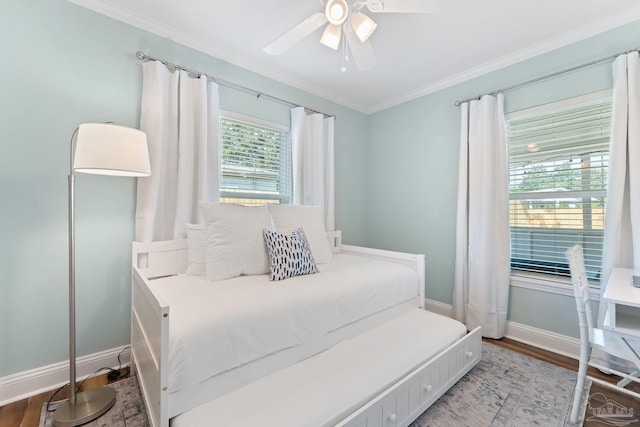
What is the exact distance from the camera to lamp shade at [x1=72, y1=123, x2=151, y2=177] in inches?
54.8

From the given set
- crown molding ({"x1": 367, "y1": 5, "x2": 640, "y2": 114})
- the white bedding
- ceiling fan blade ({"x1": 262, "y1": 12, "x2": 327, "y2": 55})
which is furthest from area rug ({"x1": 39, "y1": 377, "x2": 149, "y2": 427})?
crown molding ({"x1": 367, "y1": 5, "x2": 640, "y2": 114})

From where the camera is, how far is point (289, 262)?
190 centimetres

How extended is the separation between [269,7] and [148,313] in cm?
199

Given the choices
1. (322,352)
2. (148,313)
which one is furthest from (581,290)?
(148,313)

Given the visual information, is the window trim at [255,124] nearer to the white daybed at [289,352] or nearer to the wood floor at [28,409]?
the white daybed at [289,352]

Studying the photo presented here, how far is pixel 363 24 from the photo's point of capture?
1501 millimetres

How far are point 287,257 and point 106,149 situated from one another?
1.18 meters

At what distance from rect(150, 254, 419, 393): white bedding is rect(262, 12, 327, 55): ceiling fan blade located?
1.48 metres

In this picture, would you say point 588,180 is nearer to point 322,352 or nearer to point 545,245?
point 545,245

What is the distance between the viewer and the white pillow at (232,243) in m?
1.82

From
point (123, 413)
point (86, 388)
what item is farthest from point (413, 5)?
point (86, 388)

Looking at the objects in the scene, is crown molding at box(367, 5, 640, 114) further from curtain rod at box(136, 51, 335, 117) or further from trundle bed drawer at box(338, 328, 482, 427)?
trundle bed drawer at box(338, 328, 482, 427)

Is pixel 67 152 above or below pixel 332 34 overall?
below

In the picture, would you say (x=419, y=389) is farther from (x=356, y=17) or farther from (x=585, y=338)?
(x=356, y=17)
